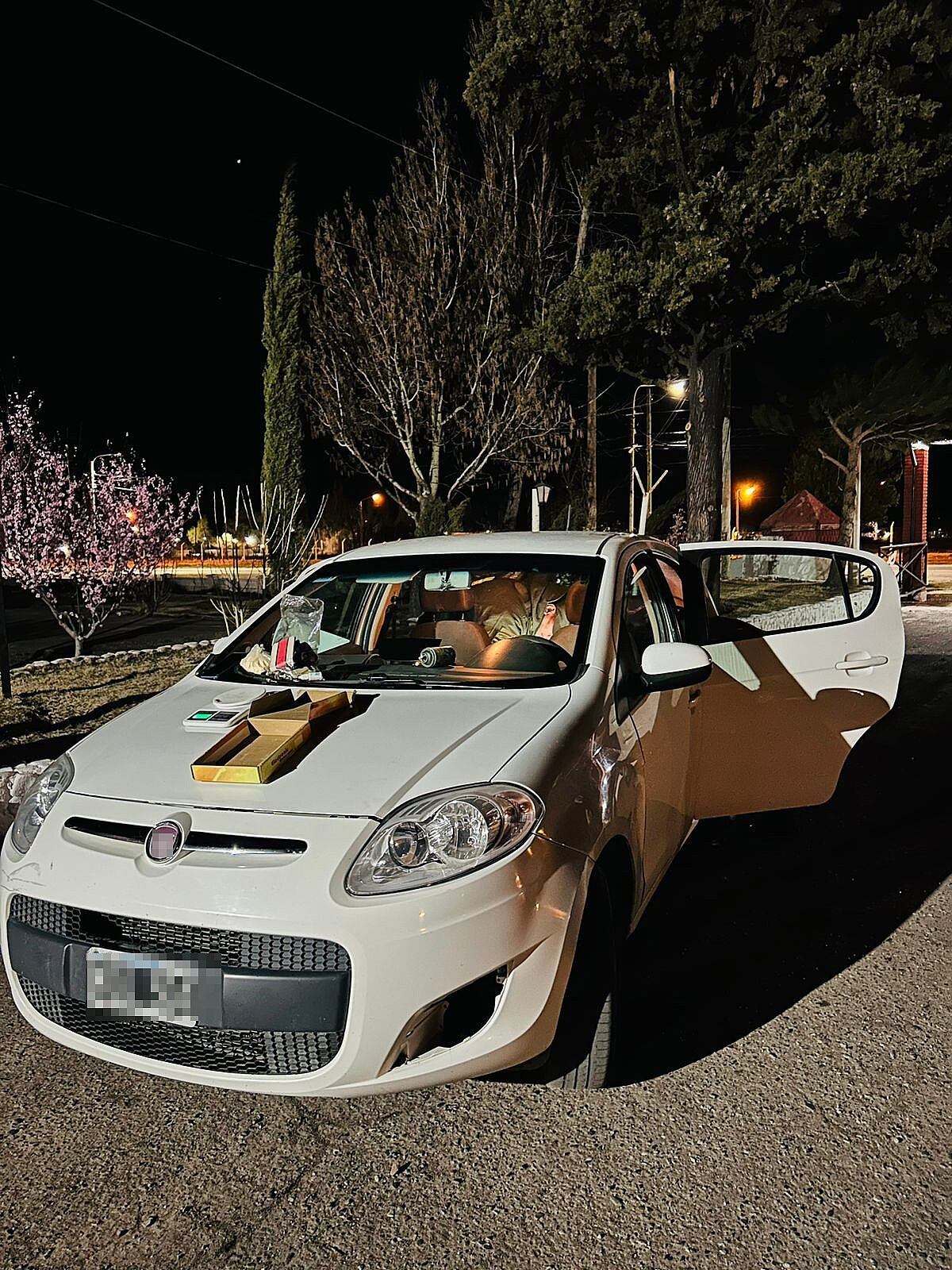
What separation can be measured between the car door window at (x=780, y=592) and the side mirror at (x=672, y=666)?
4.61 feet

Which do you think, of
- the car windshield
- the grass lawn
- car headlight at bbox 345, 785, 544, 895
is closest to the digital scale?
the car windshield

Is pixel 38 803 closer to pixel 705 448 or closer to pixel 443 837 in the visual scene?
pixel 443 837

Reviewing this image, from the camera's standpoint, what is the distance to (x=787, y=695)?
4.38 meters

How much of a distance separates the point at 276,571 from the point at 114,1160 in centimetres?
1102

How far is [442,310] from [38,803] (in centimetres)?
1831

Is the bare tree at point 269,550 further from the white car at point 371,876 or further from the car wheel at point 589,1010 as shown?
the car wheel at point 589,1010

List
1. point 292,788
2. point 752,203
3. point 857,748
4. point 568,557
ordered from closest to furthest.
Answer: point 292,788 → point 568,557 → point 857,748 → point 752,203

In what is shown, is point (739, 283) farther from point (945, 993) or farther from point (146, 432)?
point (146, 432)

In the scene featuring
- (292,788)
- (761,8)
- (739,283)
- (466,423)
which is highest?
(761,8)

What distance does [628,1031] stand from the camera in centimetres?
300

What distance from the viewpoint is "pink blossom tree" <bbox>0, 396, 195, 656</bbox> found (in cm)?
1353

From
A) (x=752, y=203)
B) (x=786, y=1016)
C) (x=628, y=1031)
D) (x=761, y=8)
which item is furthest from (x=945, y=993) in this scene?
(x=761, y=8)

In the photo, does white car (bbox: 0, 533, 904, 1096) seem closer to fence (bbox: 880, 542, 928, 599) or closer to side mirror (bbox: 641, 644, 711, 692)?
side mirror (bbox: 641, 644, 711, 692)

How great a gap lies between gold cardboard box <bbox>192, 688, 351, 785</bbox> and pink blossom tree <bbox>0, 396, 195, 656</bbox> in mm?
10813
